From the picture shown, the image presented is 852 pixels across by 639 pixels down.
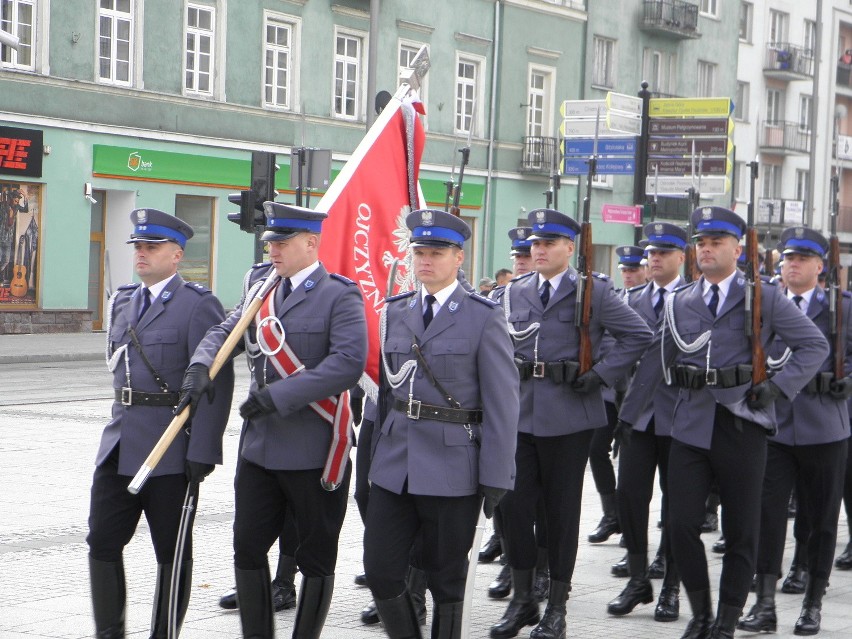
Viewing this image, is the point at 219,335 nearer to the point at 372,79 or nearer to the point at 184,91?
the point at 372,79

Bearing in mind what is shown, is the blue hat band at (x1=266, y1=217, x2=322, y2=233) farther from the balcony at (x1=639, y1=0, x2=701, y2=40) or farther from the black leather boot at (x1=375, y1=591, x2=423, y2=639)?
the balcony at (x1=639, y1=0, x2=701, y2=40)

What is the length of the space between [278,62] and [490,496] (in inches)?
Answer: 1063

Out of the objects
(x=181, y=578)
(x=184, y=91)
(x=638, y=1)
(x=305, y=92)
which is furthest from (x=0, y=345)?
(x=638, y=1)

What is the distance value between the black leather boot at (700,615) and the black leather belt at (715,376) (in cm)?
98

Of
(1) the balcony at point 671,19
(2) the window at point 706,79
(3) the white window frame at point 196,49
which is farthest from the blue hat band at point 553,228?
(2) the window at point 706,79

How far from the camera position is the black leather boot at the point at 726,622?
687 centimetres

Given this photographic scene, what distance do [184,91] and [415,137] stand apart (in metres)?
21.9

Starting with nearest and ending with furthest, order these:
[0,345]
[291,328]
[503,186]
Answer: [291,328], [0,345], [503,186]

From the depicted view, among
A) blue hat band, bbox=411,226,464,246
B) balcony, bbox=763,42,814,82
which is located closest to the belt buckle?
blue hat band, bbox=411,226,464,246

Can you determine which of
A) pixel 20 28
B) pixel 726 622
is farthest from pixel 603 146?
pixel 726 622

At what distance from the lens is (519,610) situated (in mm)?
7156

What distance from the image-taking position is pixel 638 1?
43.9 metres

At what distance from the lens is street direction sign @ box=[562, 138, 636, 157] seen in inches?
750

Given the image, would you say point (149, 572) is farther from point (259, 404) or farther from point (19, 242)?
point (19, 242)
